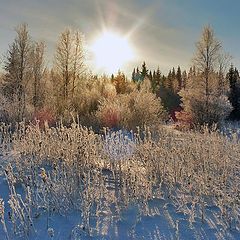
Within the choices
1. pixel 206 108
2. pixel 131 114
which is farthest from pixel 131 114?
pixel 206 108

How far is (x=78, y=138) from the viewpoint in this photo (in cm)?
655

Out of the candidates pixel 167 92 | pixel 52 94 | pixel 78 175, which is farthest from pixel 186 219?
pixel 167 92

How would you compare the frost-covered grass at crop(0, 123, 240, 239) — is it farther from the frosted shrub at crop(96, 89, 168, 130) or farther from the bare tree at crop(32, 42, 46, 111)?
the bare tree at crop(32, 42, 46, 111)

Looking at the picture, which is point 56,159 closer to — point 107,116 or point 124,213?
point 124,213

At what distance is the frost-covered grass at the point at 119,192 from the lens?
4577 millimetres

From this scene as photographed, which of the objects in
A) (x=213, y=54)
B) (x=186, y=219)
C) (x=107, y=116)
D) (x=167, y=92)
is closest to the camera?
(x=186, y=219)

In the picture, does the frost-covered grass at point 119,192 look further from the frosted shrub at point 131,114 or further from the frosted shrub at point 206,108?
the frosted shrub at point 206,108

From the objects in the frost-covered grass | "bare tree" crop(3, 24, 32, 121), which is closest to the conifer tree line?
"bare tree" crop(3, 24, 32, 121)

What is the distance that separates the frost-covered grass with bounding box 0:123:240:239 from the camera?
4577 mm

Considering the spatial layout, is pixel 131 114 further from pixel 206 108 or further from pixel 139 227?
pixel 139 227

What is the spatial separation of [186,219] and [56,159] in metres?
2.65

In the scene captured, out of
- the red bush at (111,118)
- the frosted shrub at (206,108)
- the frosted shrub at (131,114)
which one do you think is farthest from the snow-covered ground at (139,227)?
the frosted shrub at (206,108)

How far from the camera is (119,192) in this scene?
18.5 ft

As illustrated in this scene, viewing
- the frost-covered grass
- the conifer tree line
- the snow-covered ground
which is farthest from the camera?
the conifer tree line
